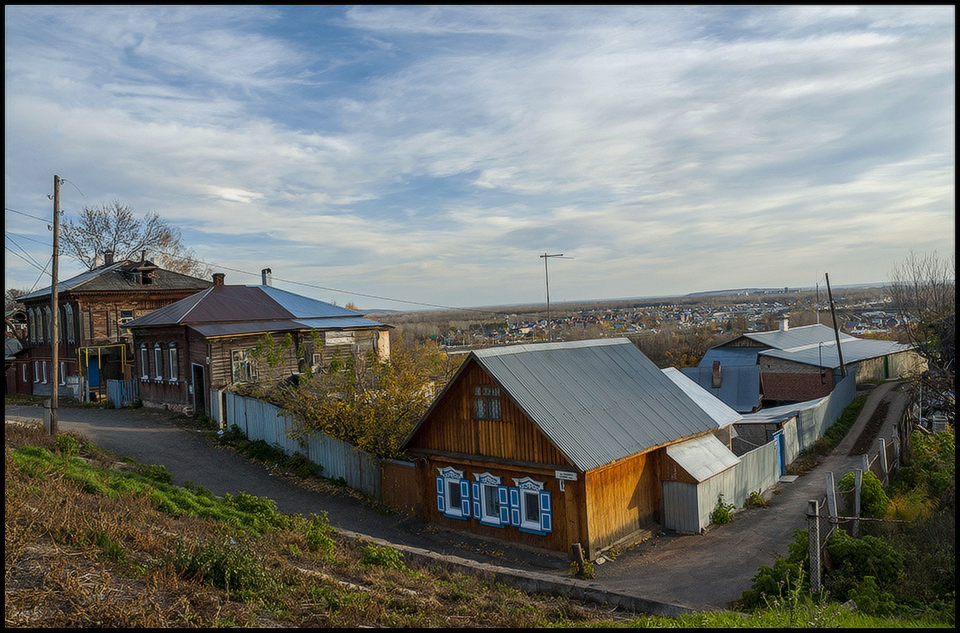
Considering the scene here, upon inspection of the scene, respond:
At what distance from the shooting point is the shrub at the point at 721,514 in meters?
16.7

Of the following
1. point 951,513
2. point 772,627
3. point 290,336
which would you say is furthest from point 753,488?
point 290,336

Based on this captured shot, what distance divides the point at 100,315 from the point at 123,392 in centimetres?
584

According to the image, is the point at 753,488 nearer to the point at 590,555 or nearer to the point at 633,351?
the point at 633,351

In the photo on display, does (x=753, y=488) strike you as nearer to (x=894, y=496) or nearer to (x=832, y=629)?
(x=894, y=496)

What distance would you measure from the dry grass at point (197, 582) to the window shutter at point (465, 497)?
14.4 feet

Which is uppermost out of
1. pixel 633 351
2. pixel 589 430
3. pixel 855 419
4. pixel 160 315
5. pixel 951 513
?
pixel 160 315

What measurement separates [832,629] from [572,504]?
7.27 meters

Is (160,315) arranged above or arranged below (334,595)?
above

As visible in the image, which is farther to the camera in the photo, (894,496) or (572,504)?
(894,496)

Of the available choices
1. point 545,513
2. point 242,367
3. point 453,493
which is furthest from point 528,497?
point 242,367

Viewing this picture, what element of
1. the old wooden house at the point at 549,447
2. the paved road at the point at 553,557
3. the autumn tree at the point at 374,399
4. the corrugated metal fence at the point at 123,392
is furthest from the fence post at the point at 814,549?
the corrugated metal fence at the point at 123,392

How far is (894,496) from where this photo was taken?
1638 cm

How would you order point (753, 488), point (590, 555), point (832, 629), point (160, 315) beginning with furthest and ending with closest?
point (160, 315) → point (753, 488) → point (590, 555) → point (832, 629)

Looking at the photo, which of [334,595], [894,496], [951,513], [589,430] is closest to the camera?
[334,595]
